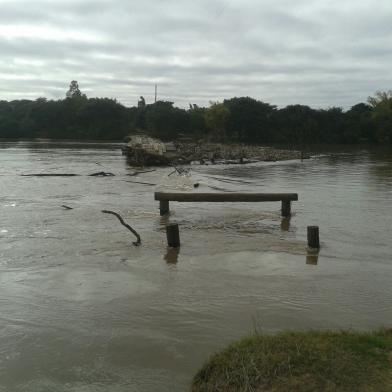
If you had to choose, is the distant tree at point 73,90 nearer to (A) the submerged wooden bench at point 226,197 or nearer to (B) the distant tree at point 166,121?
(B) the distant tree at point 166,121

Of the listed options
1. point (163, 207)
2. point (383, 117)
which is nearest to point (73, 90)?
point (383, 117)

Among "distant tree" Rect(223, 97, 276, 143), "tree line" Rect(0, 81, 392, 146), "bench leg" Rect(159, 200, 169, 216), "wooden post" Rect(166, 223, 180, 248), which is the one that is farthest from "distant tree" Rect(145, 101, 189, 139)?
"wooden post" Rect(166, 223, 180, 248)

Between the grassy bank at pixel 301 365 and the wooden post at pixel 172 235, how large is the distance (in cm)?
493

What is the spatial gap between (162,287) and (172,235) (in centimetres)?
243

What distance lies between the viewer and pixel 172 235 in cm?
948

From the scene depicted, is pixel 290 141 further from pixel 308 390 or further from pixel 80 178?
pixel 308 390

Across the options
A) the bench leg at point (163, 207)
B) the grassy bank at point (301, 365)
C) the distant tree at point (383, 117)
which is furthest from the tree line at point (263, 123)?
the grassy bank at point (301, 365)

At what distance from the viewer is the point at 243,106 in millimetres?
83562

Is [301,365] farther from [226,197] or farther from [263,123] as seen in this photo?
[263,123]

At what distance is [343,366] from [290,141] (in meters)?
80.3

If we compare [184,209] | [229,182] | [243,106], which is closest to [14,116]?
[243,106]

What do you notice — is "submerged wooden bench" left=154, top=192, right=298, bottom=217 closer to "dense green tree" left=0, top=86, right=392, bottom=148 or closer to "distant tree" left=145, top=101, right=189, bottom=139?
"dense green tree" left=0, top=86, right=392, bottom=148

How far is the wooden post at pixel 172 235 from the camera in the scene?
9414 mm

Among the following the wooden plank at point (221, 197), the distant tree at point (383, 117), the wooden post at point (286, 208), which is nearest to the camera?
the wooden plank at point (221, 197)
